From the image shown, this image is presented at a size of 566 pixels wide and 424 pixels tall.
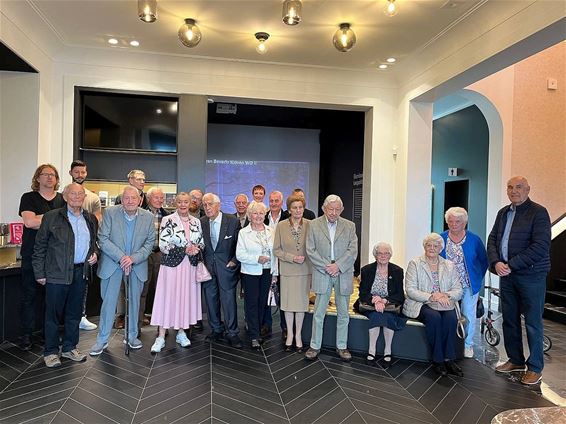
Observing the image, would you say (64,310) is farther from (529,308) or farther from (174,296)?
(529,308)

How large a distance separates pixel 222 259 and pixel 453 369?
2.26 m

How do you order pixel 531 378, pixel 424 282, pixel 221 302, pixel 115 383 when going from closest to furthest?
pixel 115 383 → pixel 531 378 → pixel 424 282 → pixel 221 302

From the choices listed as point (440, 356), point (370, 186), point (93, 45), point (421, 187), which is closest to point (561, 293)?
point (421, 187)

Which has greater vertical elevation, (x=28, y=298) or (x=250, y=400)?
(x=28, y=298)

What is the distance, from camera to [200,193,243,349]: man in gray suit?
3.93 meters

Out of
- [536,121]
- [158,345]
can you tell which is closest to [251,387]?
[158,345]

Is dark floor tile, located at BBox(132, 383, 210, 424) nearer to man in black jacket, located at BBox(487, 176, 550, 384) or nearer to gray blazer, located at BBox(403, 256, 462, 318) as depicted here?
gray blazer, located at BBox(403, 256, 462, 318)

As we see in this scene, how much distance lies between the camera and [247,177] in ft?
30.3

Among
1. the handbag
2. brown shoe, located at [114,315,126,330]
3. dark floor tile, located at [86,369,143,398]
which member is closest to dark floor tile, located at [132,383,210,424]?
dark floor tile, located at [86,369,143,398]

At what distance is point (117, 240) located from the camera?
360cm

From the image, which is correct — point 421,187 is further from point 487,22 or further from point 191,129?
point 191,129

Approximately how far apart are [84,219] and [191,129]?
2414mm

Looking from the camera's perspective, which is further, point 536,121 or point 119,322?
point 536,121

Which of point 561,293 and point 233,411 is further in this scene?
point 561,293
